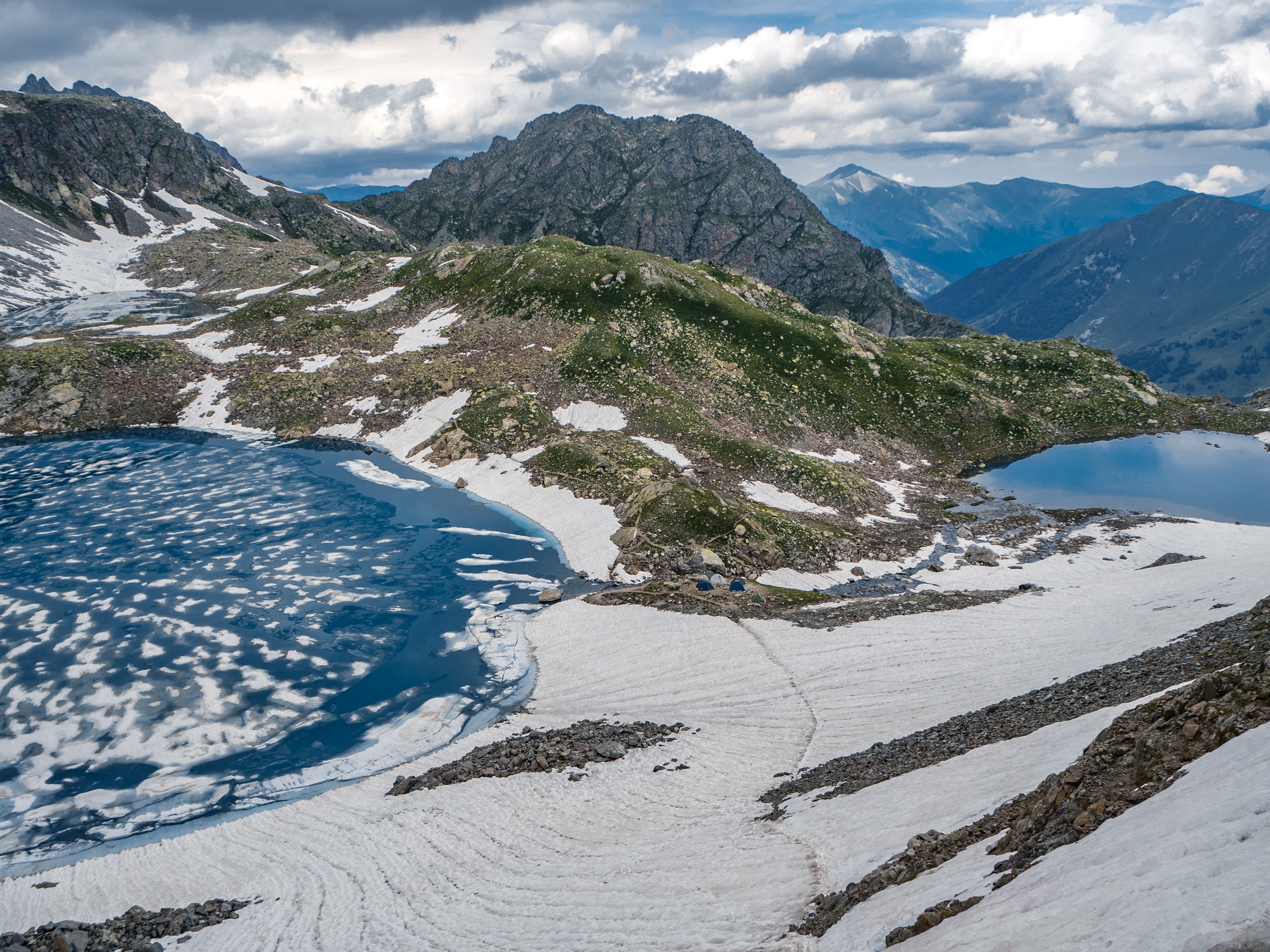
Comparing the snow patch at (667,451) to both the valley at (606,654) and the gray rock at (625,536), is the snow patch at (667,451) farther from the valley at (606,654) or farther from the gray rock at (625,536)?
the gray rock at (625,536)

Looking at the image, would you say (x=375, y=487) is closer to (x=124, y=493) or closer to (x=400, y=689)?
(x=124, y=493)

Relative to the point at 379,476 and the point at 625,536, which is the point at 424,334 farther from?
the point at 625,536

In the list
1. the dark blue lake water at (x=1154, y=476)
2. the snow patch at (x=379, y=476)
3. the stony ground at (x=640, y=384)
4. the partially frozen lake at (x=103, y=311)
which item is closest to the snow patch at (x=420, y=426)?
the stony ground at (x=640, y=384)

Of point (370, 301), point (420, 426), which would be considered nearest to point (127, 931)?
point (420, 426)

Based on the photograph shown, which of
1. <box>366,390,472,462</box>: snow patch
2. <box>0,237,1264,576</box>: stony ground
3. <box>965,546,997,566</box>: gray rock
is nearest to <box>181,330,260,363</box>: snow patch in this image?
<box>0,237,1264,576</box>: stony ground

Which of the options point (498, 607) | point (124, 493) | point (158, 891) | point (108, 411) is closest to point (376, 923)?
point (158, 891)

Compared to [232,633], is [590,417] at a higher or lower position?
higher

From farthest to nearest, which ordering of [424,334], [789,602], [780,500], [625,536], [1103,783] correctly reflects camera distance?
[424,334] < [780,500] < [625,536] < [789,602] < [1103,783]
